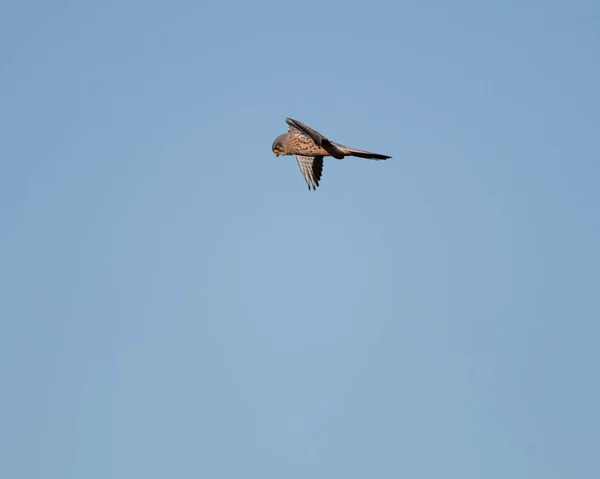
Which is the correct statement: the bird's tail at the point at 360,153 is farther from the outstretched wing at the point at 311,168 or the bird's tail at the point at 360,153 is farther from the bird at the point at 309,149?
the outstretched wing at the point at 311,168

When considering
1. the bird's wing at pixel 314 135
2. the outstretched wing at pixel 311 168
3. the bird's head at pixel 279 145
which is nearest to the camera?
the bird's wing at pixel 314 135

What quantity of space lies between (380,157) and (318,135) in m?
1.69

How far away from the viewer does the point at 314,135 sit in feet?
86.9

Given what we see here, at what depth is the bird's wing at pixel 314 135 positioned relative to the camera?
87.1ft

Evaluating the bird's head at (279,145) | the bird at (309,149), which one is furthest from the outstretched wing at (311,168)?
the bird's head at (279,145)

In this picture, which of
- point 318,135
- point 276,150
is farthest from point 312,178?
point 318,135

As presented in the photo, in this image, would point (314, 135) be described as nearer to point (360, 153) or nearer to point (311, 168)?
point (360, 153)

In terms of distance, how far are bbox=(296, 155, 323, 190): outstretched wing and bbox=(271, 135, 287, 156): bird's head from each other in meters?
1.58

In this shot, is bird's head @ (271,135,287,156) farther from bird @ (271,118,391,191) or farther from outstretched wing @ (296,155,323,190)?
outstretched wing @ (296,155,323,190)

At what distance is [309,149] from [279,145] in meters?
0.94

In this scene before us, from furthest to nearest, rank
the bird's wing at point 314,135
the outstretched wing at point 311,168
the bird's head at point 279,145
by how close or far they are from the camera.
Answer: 1. the outstretched wing at point 311,168
2. the bird's head at point 279,145
3. the bird's wing at point 314,135

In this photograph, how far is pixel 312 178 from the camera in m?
31.0

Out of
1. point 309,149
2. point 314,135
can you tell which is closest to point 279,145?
point 309,149

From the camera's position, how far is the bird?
88.5 ft
